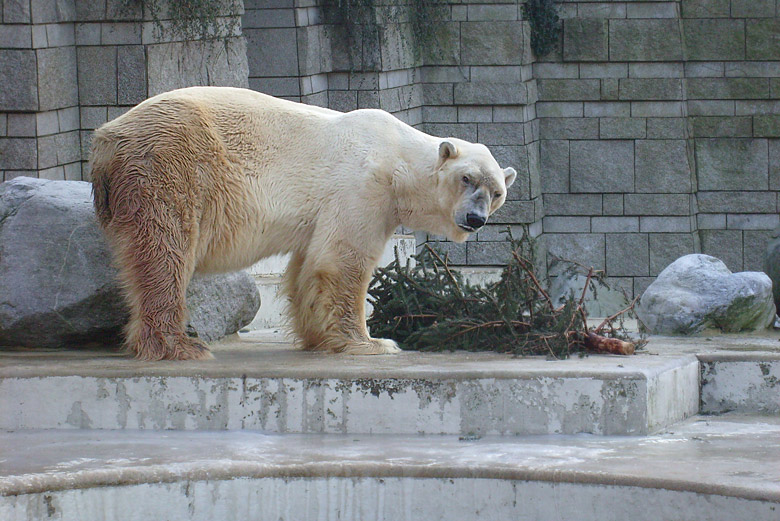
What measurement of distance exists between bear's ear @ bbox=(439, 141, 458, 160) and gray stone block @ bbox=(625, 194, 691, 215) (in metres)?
6.35

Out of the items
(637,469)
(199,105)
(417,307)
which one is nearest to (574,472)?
(637,469)

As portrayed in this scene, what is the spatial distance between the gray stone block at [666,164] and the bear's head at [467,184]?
626cm

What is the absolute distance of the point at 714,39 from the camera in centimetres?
1156

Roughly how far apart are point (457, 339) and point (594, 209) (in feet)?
20.0

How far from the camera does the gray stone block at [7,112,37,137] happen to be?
6797mm

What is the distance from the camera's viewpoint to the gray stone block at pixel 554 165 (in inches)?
457

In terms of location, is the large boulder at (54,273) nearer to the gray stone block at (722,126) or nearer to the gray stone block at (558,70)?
the gray stone block at (558,70)

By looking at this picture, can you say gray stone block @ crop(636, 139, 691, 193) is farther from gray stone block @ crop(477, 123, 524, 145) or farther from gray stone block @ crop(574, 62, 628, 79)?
gray stone block @ crop(477, 123, 524, 145)

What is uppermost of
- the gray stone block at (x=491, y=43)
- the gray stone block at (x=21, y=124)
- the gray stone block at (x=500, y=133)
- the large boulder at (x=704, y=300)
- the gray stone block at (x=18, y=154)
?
the gray stone block at (x=491, y=43)

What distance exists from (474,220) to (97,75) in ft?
10.1

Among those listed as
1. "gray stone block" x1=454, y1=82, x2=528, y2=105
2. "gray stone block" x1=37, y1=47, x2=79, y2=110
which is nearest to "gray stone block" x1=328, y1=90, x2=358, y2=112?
"gray stone block" x1=454, y1=82, x2=528, y2=105

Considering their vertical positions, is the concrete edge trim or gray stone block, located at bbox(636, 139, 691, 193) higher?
gray stone block, located at bbox(636, 139, 691, 193)

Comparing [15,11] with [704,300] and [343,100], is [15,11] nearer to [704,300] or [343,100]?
[343,100]

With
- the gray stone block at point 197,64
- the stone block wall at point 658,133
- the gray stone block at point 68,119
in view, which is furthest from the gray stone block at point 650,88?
the gray stone block at point 68,119
